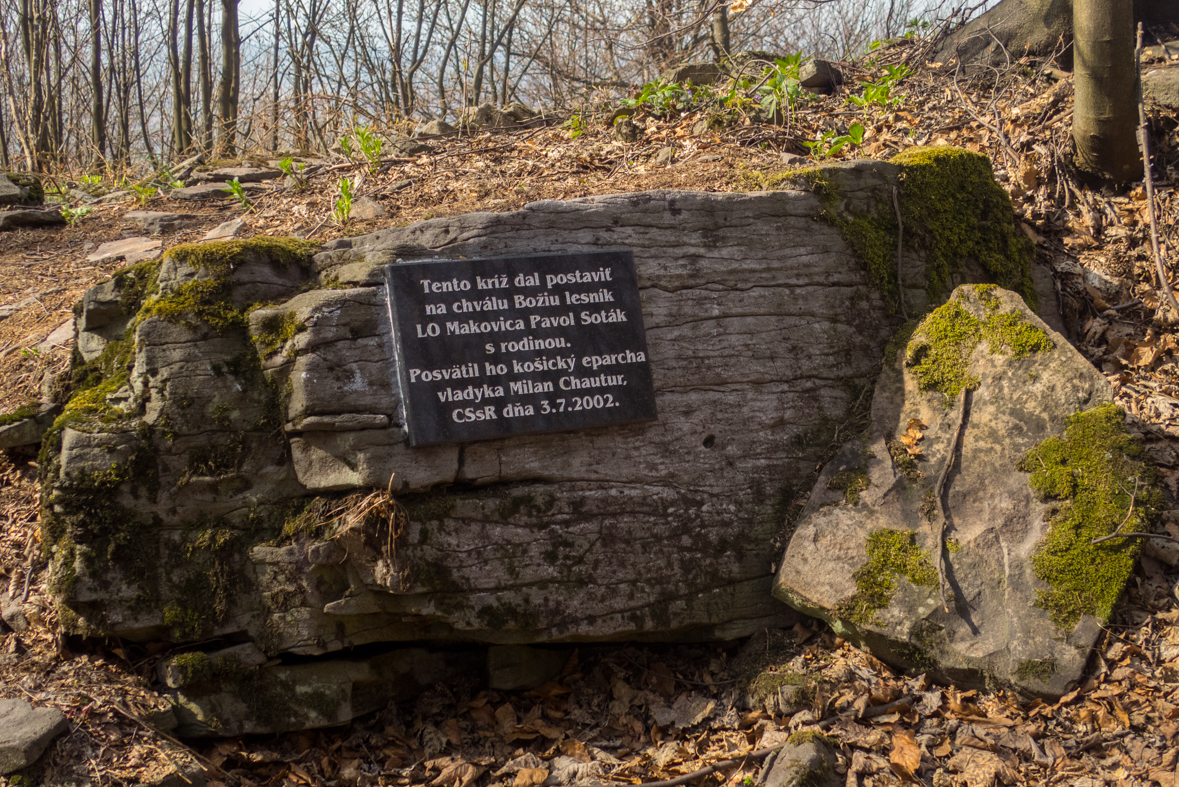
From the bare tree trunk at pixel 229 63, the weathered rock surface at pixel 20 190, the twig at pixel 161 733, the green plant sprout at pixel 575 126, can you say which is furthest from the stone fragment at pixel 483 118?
the twig at pixel 161 733

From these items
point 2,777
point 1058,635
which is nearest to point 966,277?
point 1058,635

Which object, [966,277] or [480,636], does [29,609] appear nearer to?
A: [480,636]

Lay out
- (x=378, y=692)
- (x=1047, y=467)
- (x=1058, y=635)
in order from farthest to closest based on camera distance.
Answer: (x=378, y=692), (x=1047, y=467), (x=1058, y=635)

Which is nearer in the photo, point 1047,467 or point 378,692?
point 1047,467

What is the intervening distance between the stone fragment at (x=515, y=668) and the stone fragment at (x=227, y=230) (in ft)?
13.5

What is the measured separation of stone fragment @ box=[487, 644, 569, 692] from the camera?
4.07 meters

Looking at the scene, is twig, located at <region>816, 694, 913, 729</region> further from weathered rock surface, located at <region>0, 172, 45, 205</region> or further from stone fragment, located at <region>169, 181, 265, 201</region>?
weathered rock surface, located at <region>0, 172, 45, 205</region>

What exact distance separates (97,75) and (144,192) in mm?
7328

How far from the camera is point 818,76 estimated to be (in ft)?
24.5

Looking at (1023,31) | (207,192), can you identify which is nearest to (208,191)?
(207,192)

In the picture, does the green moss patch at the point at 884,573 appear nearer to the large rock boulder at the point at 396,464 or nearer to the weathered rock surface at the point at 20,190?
the large rock boulder at the point at 396,464

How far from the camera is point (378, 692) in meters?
3.96

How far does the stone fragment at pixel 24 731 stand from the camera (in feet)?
9.91

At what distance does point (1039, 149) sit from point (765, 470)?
4.06 m
